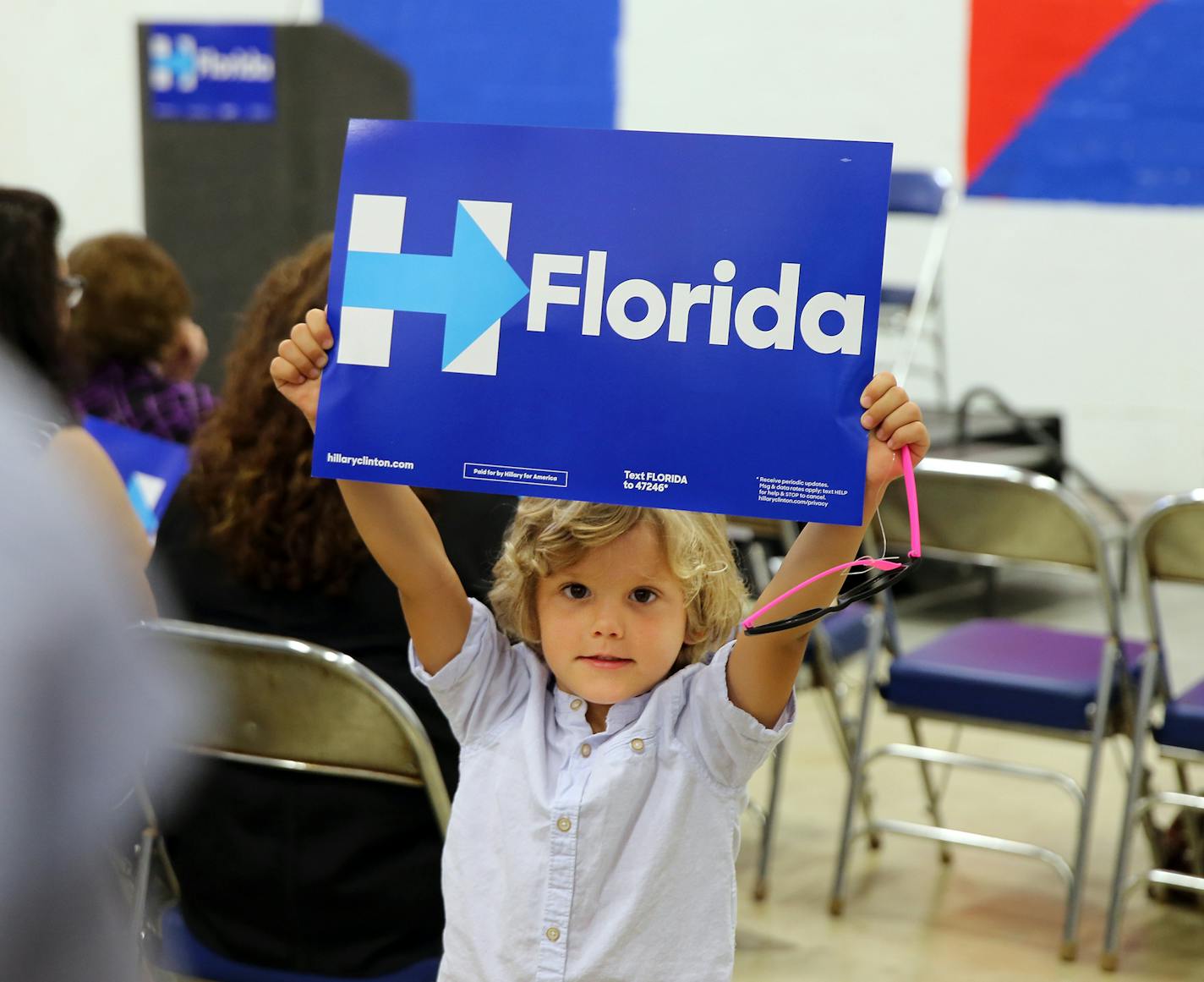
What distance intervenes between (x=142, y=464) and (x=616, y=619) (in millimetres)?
1426

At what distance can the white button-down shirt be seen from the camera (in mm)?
1324

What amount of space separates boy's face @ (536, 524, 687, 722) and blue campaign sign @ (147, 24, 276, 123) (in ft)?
12.1

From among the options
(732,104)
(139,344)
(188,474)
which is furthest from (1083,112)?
(188,474)

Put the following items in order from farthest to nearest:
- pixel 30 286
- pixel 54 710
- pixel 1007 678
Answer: pixel 1007 678 → pixel 30 286 → pixel 54 710

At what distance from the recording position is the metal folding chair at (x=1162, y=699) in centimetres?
267

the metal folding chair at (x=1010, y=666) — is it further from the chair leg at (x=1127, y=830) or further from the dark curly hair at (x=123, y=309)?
the dark curly hair at (x=123, y=309)

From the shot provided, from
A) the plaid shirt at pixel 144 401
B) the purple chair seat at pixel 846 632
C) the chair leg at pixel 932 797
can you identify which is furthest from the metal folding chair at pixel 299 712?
the chair leg at pixel 932 797

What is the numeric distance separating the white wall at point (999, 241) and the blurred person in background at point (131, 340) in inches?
159

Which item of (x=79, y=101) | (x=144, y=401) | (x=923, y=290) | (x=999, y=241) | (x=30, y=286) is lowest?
(x=144, y=401)

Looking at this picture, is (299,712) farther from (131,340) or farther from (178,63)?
(178,63)

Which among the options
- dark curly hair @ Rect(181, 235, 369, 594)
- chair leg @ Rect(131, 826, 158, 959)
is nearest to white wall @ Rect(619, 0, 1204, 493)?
dark curly hair @ Rect(181, 235, 369, 594)

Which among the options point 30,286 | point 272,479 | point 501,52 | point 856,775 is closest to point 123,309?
point 30,286

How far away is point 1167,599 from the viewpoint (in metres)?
5.62

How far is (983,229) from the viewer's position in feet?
21.8
